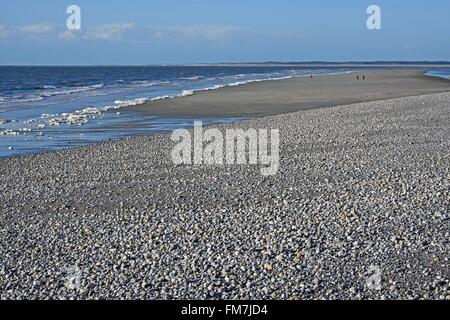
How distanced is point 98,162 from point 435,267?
35.4ft

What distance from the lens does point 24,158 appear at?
1802cm

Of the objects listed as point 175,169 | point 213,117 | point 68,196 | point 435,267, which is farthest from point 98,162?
point 213,117

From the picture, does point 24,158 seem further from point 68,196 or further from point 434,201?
point 434,201

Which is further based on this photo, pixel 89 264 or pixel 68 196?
A: pixel 68 196

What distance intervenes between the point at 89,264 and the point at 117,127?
1719 cm

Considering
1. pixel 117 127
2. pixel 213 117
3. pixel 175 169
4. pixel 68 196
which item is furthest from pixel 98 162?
pixel 213 117

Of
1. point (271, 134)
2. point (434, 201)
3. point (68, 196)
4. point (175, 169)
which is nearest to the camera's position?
point (434, 201)

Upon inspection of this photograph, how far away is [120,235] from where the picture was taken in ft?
32.6

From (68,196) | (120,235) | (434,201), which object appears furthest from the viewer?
Answer: (68,196)

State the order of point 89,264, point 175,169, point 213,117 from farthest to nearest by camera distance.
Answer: point 213,117, point 175,169, point 89,264

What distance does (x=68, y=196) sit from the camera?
13.1m

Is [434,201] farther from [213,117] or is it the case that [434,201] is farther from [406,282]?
[213,117]
